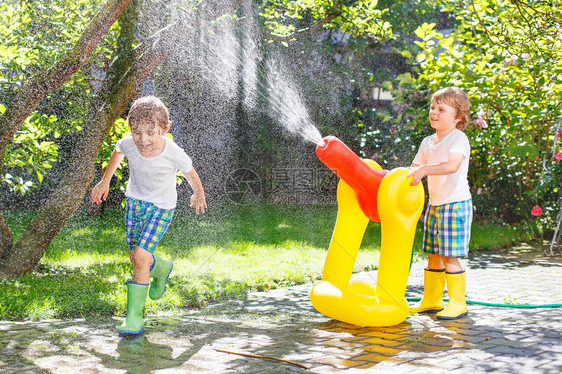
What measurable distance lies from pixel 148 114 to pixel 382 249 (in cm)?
154

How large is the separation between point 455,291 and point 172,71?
→ 24.3ft

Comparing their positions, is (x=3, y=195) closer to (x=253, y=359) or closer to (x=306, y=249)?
(x=306, y=249)

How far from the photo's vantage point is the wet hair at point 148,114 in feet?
11.3

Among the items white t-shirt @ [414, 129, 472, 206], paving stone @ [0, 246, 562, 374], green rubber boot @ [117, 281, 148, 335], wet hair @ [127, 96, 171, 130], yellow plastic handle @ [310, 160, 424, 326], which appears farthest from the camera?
white t-shirt @ [414, 129, 472, 206]

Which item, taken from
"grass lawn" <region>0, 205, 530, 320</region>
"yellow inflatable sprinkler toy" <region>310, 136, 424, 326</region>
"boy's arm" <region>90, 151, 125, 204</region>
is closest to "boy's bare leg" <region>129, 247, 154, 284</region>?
"boy's arm" <region>90, 151, 125, 204</region>

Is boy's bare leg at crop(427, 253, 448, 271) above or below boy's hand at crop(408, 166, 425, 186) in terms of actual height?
below

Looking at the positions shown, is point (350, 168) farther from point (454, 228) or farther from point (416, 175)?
point (454, 228)

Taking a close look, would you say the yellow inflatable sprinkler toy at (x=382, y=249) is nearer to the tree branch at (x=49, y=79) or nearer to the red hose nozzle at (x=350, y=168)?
the red hose nozzle at (x=350, y=168)

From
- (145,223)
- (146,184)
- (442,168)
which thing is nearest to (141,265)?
(145,223)

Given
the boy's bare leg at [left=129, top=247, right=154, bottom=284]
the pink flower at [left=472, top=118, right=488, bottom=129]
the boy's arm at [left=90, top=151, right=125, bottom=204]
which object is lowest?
the boy's bare leg at [left=129, top=247, right=154, bottom=284]

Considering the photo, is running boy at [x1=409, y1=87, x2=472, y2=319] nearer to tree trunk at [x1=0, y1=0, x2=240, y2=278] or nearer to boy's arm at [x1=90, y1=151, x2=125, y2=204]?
boy's arm at [x1=90, y1=151, x2=125, y2=204]

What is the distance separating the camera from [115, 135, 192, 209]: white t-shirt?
3516 mm

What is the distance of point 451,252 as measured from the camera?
3.87 metres

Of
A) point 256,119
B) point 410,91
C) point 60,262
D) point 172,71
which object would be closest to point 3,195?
point 172,71
